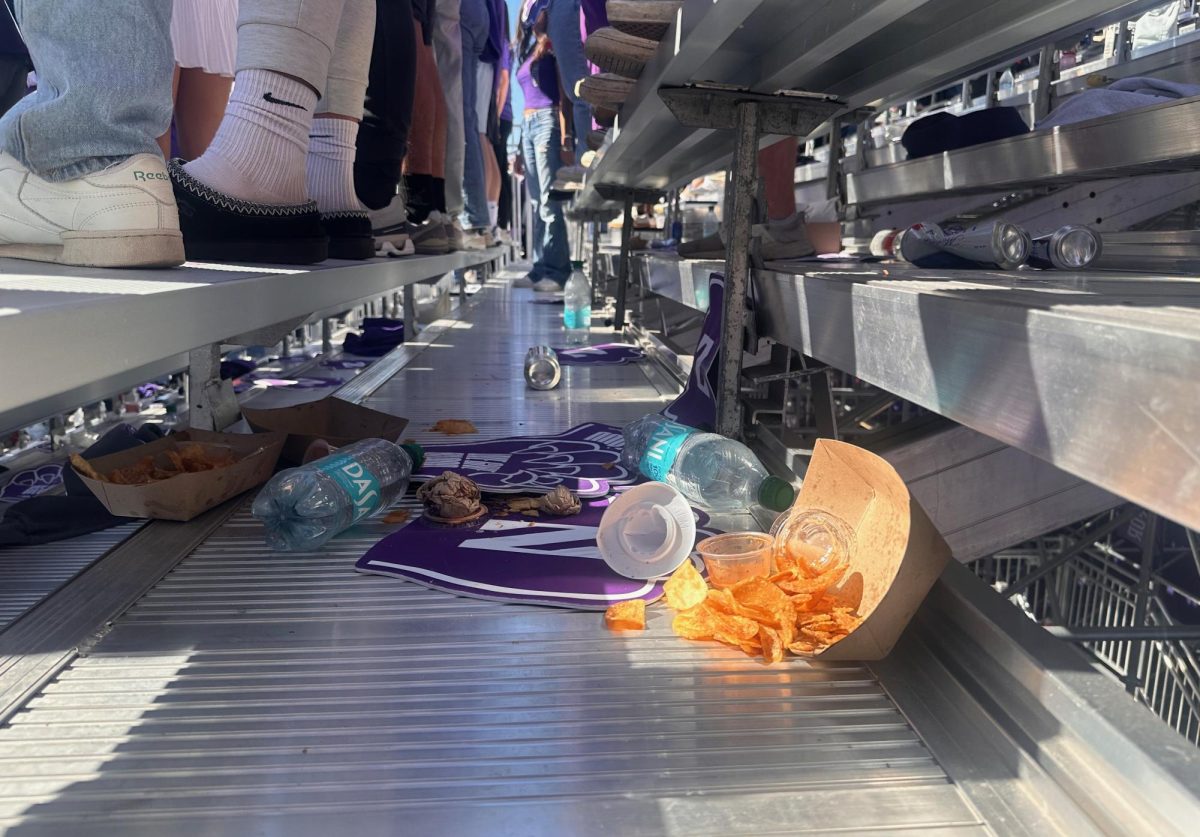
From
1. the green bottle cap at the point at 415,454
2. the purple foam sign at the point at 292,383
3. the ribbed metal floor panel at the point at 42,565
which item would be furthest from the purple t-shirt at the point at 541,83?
the ribbed metal floor panel at the point at 42,565

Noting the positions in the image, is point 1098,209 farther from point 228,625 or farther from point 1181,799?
point 228,625

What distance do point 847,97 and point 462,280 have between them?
398 cm

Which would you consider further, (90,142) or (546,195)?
(546,195)

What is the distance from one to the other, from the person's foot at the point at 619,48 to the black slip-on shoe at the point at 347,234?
631 mm

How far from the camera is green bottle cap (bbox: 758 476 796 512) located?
46.5 inches

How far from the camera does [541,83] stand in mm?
5672

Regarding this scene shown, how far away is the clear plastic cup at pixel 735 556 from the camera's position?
992 millimetres

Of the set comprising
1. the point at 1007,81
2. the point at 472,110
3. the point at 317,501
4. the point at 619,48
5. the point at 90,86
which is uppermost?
A: the point at 1007,81

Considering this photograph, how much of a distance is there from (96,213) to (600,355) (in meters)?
2.03

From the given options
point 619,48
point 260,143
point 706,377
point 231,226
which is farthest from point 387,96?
point 706,377

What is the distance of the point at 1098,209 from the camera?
2531 millimetres

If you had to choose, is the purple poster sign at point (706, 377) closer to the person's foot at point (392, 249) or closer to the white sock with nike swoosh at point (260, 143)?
the white sock with nike swoosh at point (260, 143)

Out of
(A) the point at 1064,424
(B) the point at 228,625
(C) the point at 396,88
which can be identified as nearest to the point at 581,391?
(C) the point at 396,88

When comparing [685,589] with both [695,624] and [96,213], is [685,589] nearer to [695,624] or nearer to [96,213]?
[695,624]
